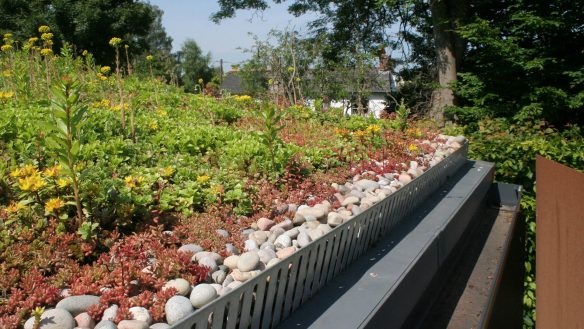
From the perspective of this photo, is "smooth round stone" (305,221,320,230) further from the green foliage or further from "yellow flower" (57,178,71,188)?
the green foliage

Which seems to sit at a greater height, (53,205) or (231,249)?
(53,205)

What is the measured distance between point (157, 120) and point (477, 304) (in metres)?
2.82

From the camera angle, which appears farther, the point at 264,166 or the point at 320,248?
the point at 264,166

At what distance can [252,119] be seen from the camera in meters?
5.10

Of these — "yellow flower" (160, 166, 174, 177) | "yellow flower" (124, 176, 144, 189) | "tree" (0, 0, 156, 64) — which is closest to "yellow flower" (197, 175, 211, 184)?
"yellow flower" (160, 166, 174, 177)

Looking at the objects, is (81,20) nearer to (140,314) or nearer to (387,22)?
(387,22)

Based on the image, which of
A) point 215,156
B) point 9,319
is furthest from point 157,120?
point 9,319

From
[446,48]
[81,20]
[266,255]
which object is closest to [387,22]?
[446,48]

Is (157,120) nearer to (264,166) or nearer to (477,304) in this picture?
(264,166)

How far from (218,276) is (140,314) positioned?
0.39 meters

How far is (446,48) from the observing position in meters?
10.7

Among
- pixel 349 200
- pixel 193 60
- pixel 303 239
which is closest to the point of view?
pixel 303 239

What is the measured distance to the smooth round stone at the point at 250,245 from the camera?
6.88 ft

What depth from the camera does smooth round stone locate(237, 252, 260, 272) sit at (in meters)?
1.84
